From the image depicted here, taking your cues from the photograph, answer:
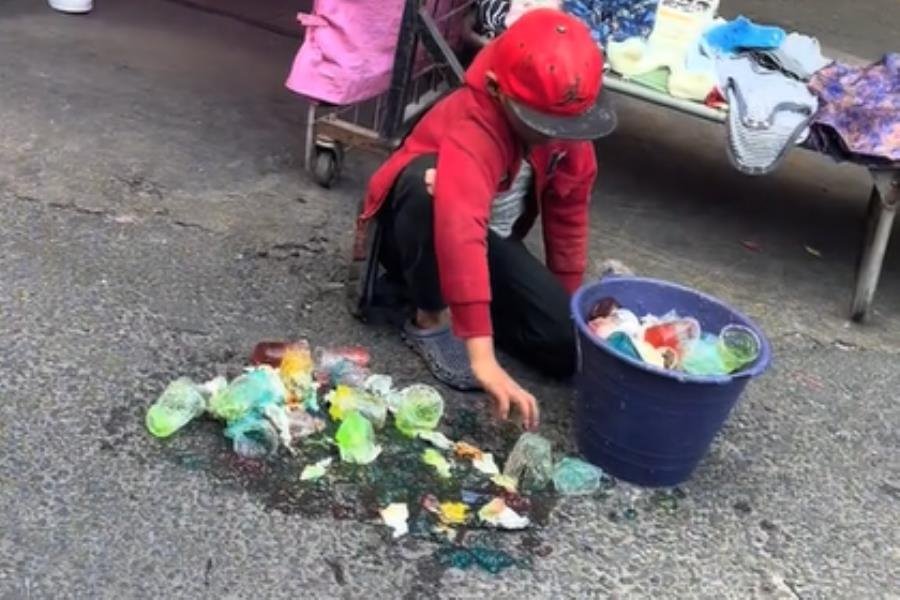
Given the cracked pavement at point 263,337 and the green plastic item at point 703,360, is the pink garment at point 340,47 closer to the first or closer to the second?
the cracked pavement at point 263,337

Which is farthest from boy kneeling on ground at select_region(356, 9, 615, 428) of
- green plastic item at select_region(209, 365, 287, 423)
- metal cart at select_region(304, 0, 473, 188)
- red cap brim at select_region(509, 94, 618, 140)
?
metal cart at select_region(304, 0, 473, 188)

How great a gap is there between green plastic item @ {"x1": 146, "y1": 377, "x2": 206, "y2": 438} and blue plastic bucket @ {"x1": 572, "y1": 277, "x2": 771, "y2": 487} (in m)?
0.81

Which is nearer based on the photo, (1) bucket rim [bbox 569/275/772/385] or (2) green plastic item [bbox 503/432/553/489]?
(1) bucket rim [bbox 569/275/772/385]

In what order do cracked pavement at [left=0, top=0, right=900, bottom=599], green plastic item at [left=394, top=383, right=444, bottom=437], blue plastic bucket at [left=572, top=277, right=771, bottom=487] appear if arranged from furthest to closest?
green plastic item at [left=394, top=383, right=444, bottom=437], blue plastic bucket at [left=572, top=277, right=771, bottom=487], cracked pavement at [left=0, top=0, right=900, bottom=599]

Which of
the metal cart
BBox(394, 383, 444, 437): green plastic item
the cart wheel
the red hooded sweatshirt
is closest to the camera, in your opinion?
the red hooded sweatshirt

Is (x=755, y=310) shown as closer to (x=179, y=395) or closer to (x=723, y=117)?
(x=723, y=117)

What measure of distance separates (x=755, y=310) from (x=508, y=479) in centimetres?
135

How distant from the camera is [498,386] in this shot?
2.61 m

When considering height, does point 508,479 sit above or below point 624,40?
below

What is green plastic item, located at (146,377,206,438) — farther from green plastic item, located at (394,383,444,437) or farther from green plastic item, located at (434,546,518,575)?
green plastic item, located at (434,546,518,575)

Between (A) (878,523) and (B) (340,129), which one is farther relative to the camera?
(B) (340,129)

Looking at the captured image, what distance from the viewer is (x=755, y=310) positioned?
380cm

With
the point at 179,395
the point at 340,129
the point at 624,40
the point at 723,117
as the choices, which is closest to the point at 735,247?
the point at 723,117

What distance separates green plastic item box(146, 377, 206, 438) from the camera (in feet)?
8.86
